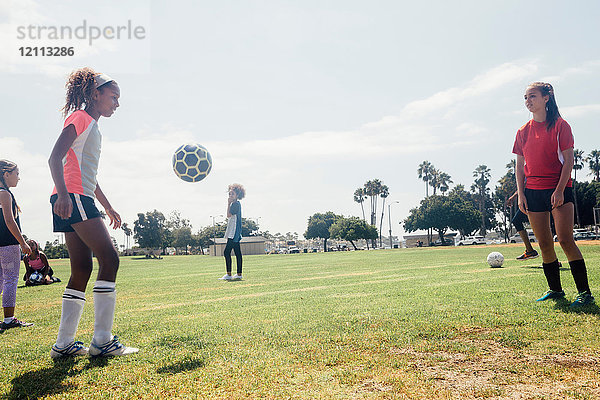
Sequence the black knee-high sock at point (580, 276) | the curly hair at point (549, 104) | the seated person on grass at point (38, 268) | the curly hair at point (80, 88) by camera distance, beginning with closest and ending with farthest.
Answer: the curly hair at point (80, 88)
the black knee-high sock at point (580, 276)
the curly hair at point (549, 104)
the seated person on grass at point (38, 268)

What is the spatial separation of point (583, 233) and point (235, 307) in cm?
7258

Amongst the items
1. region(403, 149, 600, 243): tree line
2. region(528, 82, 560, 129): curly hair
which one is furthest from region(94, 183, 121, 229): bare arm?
region(403, 149, 600, 243): tree line

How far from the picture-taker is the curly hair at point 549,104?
5223mm

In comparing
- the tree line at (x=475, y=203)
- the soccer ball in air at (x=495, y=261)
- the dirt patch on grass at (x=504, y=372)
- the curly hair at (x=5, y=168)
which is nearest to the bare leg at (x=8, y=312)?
the curly hair at (x=5, y=168)

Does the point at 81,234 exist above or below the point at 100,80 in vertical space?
below

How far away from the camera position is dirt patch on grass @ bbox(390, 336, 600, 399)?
2342mm

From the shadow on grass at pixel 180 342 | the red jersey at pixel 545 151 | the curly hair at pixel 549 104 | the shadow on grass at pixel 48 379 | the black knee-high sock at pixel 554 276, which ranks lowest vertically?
the shadow on grass at pixel 180 342

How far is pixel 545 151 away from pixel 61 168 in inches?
217

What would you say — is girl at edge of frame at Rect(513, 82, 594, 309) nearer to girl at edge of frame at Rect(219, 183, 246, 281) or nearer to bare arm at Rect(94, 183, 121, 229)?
bare arm at Rect(94, 183, 121, 229)

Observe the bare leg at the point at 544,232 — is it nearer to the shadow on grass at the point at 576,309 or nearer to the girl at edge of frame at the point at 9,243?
the shadow on grass at the point at 576,309

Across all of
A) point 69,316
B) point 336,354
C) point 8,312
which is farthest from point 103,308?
point 8,312

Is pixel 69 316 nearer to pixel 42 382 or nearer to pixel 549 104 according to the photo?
pixel 42 382

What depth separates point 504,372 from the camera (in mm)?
2676

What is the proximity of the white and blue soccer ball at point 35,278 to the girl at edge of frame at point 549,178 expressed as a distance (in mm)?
13228
